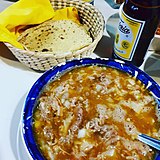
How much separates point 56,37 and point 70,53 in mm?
168

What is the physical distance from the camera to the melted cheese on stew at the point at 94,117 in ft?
2.44

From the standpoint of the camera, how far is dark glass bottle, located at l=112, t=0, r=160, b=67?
86cm

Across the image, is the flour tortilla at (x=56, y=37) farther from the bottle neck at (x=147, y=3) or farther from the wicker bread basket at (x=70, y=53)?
the bottle neck at (x=147, y=3)

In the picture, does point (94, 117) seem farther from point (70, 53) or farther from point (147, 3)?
point (147, 3)

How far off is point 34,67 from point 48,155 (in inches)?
13.4

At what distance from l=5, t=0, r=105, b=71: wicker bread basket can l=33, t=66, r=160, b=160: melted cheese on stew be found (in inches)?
2.9

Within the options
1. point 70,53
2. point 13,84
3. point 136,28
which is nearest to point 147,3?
point 136,28

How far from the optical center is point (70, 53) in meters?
0.92

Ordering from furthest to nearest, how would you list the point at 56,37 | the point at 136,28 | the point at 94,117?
the point at 56,37 < the point at 136,28 < the point at 94,117

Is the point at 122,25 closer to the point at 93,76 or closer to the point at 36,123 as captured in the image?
the point at 93,76

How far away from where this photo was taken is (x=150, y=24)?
0.90 metres

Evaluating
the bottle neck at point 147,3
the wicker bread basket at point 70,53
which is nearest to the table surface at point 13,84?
the wicker bread basket at point 70,53

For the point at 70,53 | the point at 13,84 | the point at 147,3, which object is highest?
the point at 147,3

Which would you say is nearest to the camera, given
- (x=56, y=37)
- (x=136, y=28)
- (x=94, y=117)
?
(x=94, y=117)
